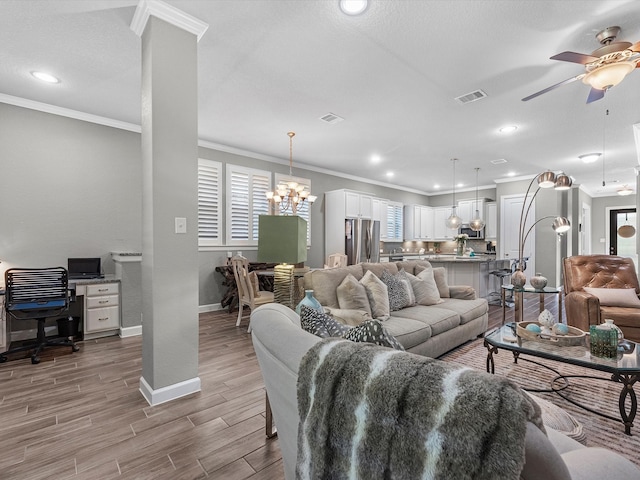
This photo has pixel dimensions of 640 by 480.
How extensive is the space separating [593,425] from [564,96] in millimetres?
3377

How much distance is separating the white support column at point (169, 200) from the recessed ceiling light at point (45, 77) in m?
1.53

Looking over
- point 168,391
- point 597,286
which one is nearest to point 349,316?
point 168,391

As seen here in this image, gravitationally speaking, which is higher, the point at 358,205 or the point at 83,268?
the point at 358,205

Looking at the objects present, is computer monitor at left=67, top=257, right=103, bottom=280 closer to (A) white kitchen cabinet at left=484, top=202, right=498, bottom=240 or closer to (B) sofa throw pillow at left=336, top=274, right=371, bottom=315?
(B) sofa throw pillow at left=336, top=274, right=371, bottom=315

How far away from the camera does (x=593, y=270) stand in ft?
13.0

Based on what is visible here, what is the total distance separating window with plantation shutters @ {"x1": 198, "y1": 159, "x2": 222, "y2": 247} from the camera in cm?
523

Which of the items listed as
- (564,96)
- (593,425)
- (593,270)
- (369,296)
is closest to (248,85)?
(369,296)

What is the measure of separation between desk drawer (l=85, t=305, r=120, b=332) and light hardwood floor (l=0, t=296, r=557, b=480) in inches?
22.7

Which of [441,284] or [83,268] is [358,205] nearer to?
[441,284]

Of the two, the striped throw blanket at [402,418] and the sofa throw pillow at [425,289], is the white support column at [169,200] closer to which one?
the striped throw blanket at [402,418]

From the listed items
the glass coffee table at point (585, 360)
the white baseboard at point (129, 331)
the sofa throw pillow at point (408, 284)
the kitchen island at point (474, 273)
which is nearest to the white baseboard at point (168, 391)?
the white baseboard at point (129, 331)

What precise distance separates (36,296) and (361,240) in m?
5.56

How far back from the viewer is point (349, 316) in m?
2.64

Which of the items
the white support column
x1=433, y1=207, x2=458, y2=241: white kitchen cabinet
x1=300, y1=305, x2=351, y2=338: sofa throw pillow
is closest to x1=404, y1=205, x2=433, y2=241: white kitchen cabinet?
x1=433, y1=207, x2=458, y2=241: white kitchen cabinet
